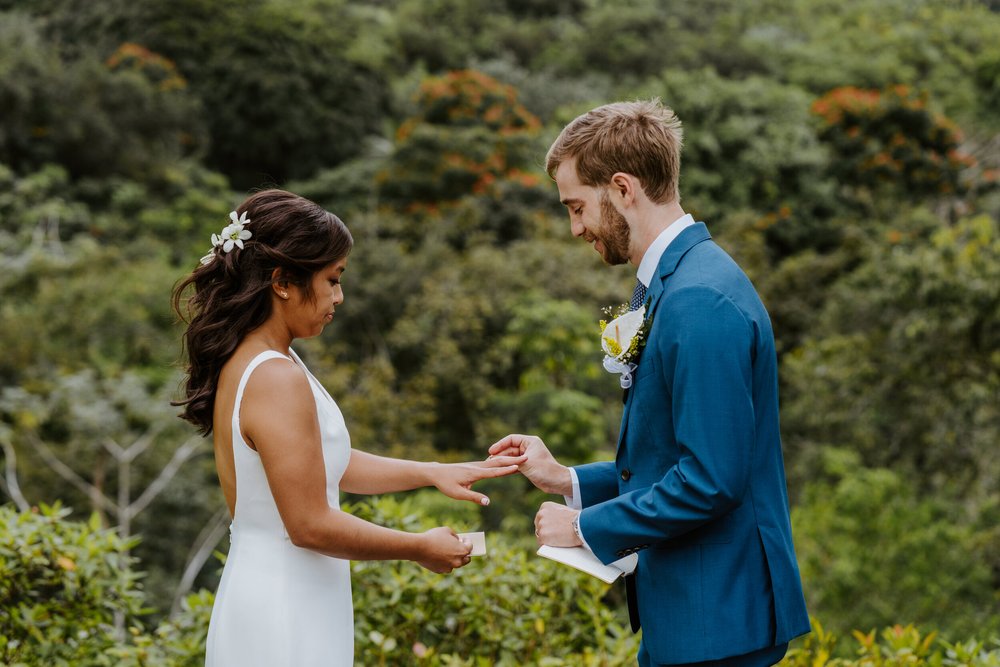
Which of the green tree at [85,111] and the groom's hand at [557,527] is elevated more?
the green tree at [85,111]

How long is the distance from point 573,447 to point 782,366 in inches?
190

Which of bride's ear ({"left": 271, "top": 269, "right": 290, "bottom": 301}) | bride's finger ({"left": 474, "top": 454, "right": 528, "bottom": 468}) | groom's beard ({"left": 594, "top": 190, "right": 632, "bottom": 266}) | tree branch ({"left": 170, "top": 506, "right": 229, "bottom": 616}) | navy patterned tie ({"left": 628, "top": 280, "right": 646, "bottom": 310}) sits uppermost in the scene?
groom's beard ({"left": 594, "top": 190, "right": 632, "bottom": 266})

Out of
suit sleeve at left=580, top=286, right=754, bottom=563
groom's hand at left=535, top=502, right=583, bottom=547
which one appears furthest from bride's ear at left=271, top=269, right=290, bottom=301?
suit sleeve at left=580, top=286, right=754, bottom=563

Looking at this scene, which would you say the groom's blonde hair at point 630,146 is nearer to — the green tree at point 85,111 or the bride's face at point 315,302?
the bride's face at point 315,302

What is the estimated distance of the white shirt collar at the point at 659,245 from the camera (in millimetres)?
2005

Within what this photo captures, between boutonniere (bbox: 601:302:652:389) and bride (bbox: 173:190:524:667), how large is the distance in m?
0.56

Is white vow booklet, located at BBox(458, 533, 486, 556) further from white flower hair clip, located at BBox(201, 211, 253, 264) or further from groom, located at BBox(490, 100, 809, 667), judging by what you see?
white flower hair clip, located at BBox(201, 211, 253, 264)

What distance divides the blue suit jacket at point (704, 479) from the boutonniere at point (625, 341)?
3 centimetres

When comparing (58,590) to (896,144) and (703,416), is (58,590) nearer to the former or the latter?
(703,416)

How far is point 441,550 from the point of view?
212 cm

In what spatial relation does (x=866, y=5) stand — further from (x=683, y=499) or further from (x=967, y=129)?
(x=683, y=499)

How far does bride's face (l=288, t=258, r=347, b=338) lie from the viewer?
2076mm

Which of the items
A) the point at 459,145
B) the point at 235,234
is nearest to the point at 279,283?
the point at 235,234

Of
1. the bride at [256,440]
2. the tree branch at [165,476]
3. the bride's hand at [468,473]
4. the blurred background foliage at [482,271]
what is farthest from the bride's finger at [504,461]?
the tree branch at [165,476]
